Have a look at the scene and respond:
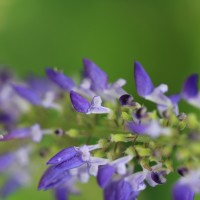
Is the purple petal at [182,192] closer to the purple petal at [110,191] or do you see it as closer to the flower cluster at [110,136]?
the flower cluster at [110,136]

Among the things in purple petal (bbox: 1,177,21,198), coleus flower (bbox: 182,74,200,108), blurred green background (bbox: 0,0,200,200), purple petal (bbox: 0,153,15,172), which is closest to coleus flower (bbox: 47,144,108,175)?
coleus flower (bbox: 182,74,200,108)

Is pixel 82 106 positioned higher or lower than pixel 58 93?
higher

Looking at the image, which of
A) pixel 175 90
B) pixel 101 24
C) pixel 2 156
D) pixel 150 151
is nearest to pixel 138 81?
pixel 150 151

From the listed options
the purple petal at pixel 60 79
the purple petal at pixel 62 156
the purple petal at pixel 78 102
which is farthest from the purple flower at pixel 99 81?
the purple petal at pixel 62 156

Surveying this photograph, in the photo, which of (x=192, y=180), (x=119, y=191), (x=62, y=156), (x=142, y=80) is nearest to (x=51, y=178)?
(x=62, y=156)

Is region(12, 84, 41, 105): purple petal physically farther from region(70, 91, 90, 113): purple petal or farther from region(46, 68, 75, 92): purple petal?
region(70, 91, 90, 113): purple petal

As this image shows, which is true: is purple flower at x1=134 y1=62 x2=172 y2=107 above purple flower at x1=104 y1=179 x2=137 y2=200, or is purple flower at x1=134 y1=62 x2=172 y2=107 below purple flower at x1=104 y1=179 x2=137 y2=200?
above

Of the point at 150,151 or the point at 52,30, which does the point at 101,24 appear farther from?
the point at 150,151

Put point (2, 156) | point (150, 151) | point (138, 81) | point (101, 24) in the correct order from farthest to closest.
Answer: point (101, 24) → point (2, 156) → point (138, 81) → point (150, 151)
